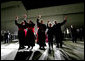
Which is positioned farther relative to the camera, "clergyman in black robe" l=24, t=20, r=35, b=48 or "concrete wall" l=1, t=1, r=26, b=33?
"concrete wall" l=1, t=1, r=26, b=33

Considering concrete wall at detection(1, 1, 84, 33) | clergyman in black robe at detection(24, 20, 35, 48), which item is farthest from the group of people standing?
concrete wall at detection(1, 1, 84, 33)

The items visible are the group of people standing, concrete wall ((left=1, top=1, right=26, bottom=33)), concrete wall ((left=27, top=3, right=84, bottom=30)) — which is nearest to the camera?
the group of people standing

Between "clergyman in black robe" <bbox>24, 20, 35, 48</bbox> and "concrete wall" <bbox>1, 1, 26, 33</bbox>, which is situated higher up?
"concrete wall" <bbox>1, 1, 26, 33</bbox>

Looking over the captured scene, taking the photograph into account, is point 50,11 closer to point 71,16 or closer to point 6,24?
point 71,16

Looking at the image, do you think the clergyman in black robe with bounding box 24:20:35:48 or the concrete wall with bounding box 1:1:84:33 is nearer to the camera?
the clergyman in black robe with bounding box 24:20:35:48

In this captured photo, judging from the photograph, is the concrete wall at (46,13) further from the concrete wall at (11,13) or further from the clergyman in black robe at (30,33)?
the clergyman in black robe at (30,33)

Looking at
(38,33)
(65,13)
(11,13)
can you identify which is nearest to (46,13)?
(65,13)

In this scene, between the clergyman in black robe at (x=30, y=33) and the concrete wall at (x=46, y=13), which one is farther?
the concrete wall at (x=46, y=13)

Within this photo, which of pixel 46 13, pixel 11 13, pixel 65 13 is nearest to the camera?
pixel 65 13

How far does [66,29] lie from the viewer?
8.12 m

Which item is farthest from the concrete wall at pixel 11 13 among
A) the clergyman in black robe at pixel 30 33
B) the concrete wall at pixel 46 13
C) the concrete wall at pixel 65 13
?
the clergyman in black robe at pixel 30 33

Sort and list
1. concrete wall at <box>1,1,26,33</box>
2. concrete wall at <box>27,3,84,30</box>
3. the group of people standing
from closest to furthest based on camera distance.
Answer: the group of people standing → concrete wall at <box>27,3,84,30</box> → concrete wall at <box>1,1,26,33</box>

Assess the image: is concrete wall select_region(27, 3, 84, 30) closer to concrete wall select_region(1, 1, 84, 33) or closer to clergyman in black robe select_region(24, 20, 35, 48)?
concrete wall select_region(1, 1, 84, 33)

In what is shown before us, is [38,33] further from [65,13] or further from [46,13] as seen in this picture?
[65,13]
